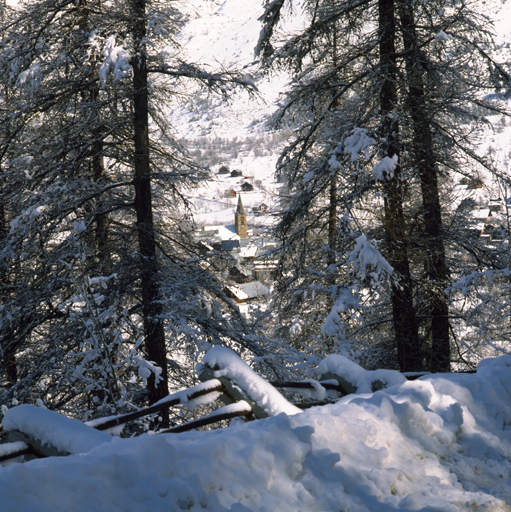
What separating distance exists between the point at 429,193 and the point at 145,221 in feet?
17.8

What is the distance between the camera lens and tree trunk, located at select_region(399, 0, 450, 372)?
323 inches

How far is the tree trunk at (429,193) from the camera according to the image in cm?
820

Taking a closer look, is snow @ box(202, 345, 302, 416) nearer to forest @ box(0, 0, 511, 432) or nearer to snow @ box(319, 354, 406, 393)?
snow @ box(319, 354, 406, 393)

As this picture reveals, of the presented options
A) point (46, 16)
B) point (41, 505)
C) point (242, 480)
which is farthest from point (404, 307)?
point (46, 16)

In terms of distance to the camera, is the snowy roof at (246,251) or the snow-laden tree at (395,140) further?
the snowy roof at (246,251)

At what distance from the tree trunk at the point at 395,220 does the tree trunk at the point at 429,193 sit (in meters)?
0.28

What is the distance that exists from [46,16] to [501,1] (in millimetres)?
8739

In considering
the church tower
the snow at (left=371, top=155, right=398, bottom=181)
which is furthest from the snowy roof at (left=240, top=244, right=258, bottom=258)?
the snow at (left=371, top=155, right=398, bottom=181)

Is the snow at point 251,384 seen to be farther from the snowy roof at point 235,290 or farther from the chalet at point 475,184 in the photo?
the chalet at point 475,184

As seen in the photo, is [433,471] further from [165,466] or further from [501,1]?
[501,1]

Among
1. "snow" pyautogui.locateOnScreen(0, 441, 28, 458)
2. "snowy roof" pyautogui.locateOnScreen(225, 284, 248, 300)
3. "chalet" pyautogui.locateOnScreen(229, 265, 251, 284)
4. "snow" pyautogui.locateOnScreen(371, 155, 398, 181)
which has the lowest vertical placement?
"snow" pyautogui.locateOnScreen(0, 441, 28, 458)

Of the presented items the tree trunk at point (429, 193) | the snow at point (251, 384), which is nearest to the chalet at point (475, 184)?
the tree trunk at point (429, 193)

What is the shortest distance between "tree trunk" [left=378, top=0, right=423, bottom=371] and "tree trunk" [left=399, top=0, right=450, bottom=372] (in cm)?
28

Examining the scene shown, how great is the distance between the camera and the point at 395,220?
820 centimetres
